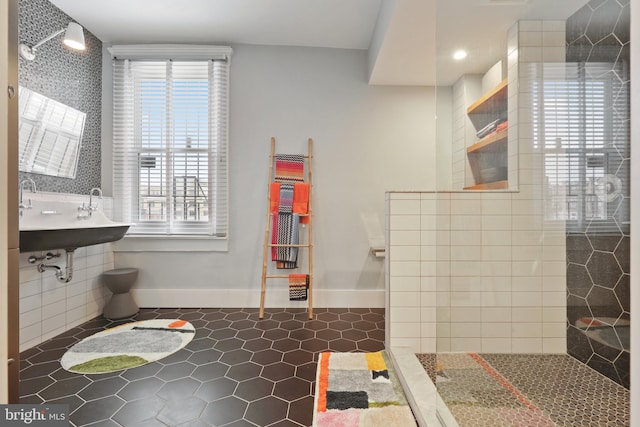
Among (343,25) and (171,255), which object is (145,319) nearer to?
(171,255)

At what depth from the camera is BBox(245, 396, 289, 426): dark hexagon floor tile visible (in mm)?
1391

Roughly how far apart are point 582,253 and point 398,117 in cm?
204

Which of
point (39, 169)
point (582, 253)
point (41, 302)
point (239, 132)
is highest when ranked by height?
point (239, 132)

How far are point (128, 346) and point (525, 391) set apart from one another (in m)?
2.31

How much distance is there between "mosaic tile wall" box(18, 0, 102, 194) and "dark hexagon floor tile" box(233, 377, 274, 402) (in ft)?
6.76

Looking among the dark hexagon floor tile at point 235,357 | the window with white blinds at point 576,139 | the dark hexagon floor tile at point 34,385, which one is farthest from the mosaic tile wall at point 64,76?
the window with white blinds at point 576,139

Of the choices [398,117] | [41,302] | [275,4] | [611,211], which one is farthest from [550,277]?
[41,302]

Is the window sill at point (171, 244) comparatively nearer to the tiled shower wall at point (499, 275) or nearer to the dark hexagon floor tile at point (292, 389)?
the dark hexagon floor tile at point (292, 389)

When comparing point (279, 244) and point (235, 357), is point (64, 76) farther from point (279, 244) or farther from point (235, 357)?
point (235, 357)

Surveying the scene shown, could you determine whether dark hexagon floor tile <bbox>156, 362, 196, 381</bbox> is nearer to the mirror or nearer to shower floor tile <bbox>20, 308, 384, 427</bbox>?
shower floor tile <bbox>20, 308, 384, 427</bbox>

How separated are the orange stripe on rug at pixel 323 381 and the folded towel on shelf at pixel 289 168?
1576mm

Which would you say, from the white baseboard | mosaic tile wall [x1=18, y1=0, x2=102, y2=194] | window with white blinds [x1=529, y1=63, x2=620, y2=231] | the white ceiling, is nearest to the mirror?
mosaic tile wall [x1=18, y1=0, x2=102, y2=194]

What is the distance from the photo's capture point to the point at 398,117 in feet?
9.86

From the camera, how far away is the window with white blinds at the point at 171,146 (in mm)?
2936
